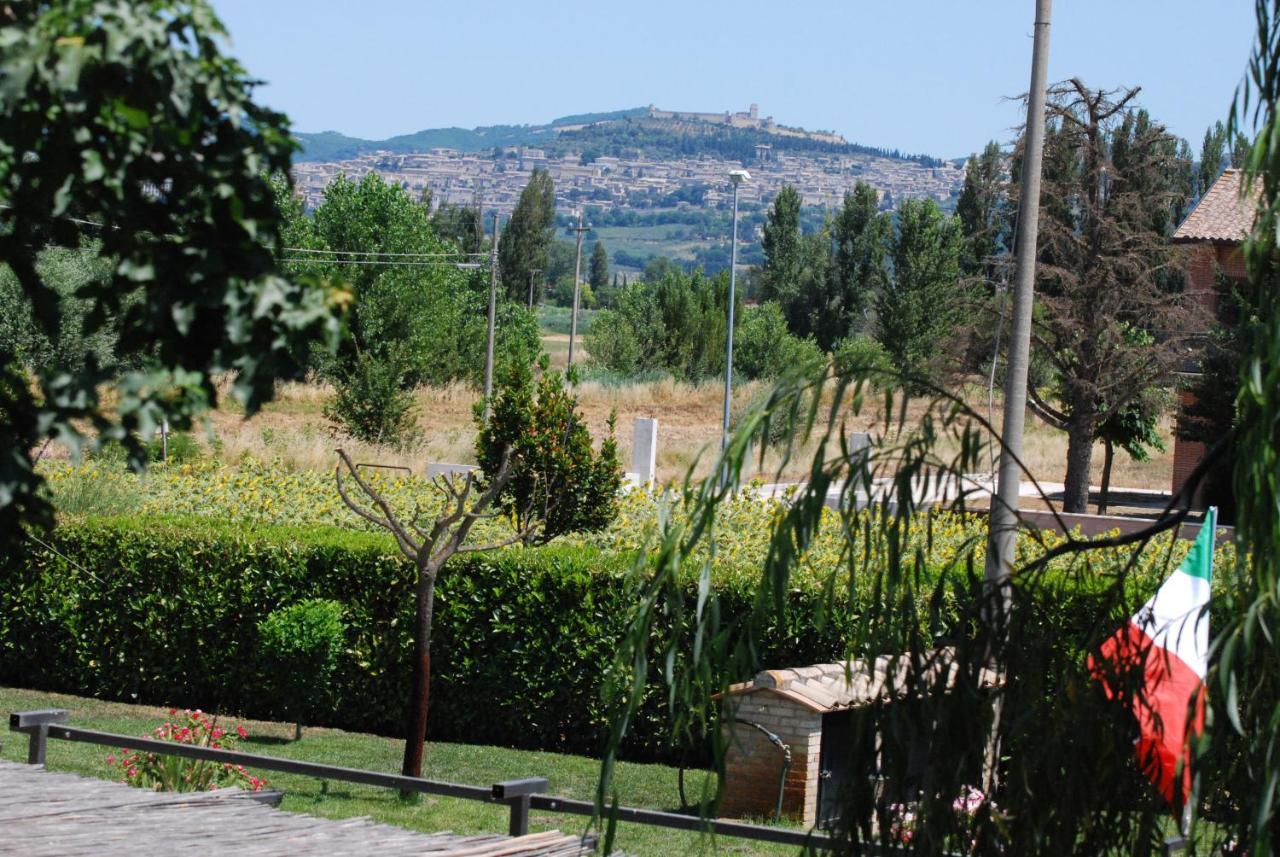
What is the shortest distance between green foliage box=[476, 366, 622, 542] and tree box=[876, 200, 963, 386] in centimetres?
3304

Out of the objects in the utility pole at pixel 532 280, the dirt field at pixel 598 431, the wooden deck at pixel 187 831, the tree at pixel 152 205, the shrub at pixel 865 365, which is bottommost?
the dirt field at pixel 598 431

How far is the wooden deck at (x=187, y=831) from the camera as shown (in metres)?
5.93

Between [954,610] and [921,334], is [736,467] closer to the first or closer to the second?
[954,610]

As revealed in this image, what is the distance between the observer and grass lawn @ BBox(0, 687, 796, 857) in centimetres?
1066

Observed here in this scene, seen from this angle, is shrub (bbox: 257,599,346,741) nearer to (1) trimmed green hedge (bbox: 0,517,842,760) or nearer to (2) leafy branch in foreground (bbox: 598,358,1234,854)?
(1) trimmed green hedge (bbox: 0,517,842,760)

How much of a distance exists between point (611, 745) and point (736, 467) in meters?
0.80

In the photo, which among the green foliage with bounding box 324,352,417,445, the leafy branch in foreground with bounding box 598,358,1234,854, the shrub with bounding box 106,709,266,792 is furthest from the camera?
the green foliage with bounding box 324,352,417,445

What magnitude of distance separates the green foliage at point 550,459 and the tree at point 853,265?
134 feet

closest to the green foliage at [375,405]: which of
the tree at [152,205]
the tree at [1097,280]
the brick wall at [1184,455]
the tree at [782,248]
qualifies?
the tree at [1097,280]

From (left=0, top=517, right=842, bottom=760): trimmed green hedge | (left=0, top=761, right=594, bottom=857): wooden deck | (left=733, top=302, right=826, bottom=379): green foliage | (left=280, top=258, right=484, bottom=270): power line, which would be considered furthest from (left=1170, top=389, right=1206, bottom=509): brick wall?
(left=0, top=761, right=594, bottom=857): wooden deck

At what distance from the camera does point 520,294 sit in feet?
269

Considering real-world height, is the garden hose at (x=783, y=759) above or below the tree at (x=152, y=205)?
below

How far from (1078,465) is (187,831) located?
23675mm

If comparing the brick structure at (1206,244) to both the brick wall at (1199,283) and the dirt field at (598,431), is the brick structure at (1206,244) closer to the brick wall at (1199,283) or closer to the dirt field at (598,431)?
the brick wall at (1199,283)
